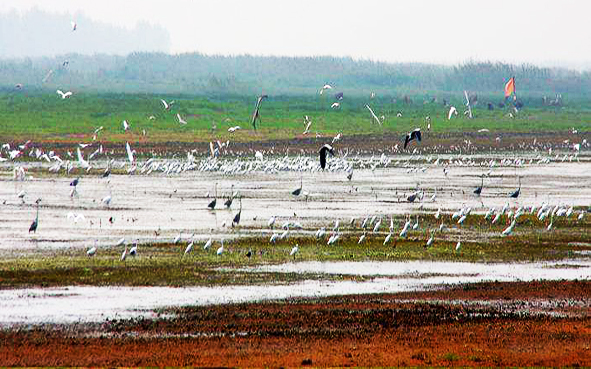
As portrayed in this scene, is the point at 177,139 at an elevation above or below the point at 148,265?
below

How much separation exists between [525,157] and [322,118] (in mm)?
39330

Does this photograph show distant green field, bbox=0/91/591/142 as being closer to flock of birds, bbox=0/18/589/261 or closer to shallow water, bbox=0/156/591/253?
flock of birds, bbox=0/18/589/261

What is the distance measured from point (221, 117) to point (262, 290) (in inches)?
3590

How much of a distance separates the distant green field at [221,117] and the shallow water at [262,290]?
216 feet

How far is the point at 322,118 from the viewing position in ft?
Answer: 397

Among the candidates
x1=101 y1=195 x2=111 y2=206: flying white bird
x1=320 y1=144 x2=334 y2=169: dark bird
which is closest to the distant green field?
x1=101 y1=195 x2=111 y2=206: flying white bird

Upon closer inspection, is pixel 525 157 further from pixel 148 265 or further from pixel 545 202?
pixel 148 265

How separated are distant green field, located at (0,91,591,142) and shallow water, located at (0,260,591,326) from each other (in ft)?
216

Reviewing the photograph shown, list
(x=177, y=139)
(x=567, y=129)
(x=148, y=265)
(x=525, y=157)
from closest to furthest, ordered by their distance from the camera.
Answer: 1. (x=148, y=265)
2. (x=525, y=157)
3. (x=177, y=139)
4. (x=567, y=129)

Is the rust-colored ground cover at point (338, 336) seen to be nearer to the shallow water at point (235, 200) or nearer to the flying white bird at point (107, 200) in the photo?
the shallow water at point (235, 200)

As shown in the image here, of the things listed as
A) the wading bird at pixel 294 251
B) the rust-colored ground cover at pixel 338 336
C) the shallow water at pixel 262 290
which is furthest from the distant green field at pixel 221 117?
the rust-colored ground cover at pixel 338 336

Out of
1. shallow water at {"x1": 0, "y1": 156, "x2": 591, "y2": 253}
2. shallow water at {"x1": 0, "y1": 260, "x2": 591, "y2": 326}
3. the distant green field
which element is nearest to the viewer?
shallow water at {"x1": 0, "y1": 260, "x2": 591, "y2": 326}

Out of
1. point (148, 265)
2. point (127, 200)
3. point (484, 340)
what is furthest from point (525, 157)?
point (484, 340)

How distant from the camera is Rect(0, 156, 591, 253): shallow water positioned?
126 ft
